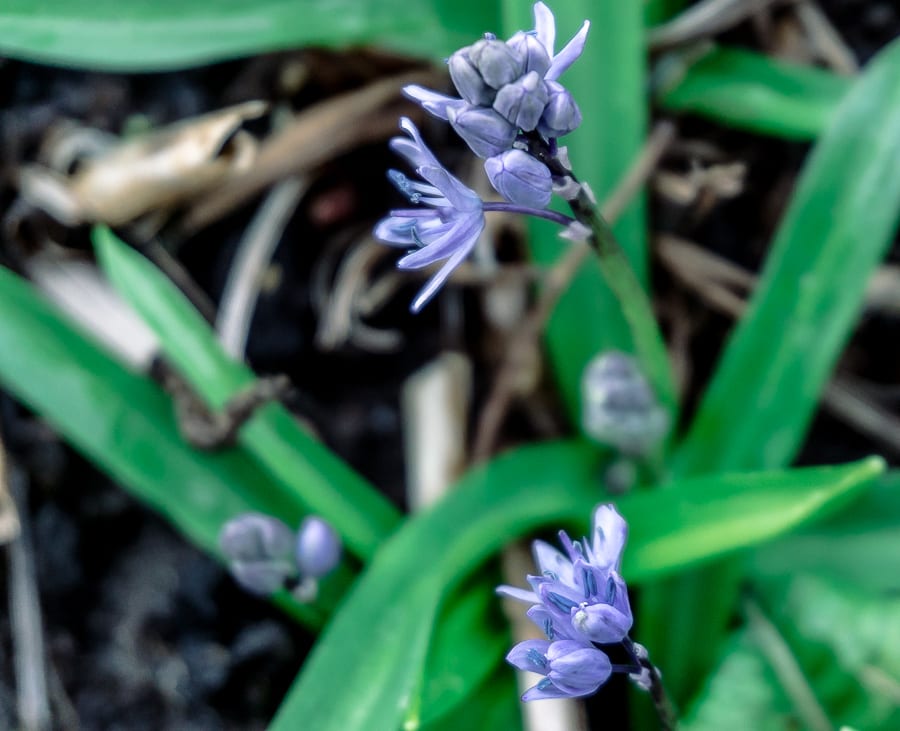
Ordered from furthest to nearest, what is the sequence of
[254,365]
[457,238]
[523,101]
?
1. [254,365]
2. [457,238]
3. [523,101]

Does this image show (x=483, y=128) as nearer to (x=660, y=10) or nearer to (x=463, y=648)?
(x=463, y=648)

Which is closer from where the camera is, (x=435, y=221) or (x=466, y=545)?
(x=435, y=221)

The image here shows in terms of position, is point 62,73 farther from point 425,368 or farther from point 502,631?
point 502,631

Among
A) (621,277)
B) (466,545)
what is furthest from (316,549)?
(621,277)

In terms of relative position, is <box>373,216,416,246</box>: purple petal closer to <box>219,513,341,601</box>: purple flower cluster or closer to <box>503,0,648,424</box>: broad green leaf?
<box>219,513,341,601</box>: purple flower cluster

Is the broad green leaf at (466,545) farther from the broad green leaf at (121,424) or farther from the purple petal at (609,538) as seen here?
the purple petal at (609,538)

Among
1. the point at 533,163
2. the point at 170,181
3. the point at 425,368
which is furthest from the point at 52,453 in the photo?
the point at 533,163

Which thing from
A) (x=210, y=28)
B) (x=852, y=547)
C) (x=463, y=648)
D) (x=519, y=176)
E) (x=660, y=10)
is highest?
(x=210, y=28)

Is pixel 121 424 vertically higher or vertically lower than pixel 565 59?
lower
